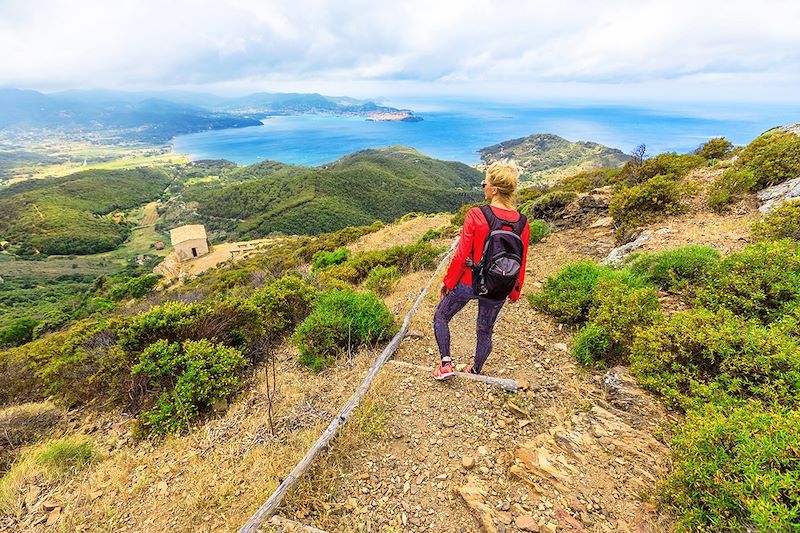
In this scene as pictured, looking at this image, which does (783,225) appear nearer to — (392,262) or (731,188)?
(731,188)

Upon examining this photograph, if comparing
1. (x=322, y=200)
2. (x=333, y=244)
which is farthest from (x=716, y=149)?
(x=322, y=200)

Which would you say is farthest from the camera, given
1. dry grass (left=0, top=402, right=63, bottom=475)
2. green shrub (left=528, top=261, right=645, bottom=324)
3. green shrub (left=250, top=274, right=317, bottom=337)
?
green shrub (left=250, top=274, right=317, bottom=337)

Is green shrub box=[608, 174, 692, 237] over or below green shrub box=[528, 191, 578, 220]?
over

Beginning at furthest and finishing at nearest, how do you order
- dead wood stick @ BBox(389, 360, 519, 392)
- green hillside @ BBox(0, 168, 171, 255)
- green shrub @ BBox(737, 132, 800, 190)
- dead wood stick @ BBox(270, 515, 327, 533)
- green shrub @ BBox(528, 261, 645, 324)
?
green hillside @ BBox(0, 168, 171, 255) < green shrub @ BBox(737, 132, 800, 190) < green shrub @ BBox(528, 261, 645, 324) < dead wood stick @ BBox(389, 360, 519, 392) < dead wood stick @ BBox(270, 515, 327, 533)

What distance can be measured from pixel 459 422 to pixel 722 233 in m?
5.91

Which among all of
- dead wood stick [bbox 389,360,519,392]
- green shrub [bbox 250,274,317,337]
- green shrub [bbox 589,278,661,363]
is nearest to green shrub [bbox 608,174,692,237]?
green shrub [bbox 589,278,661,363]

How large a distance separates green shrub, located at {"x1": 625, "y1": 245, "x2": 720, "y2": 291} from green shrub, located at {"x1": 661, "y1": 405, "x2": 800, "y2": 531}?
2.58 meters

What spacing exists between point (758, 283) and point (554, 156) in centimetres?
14053

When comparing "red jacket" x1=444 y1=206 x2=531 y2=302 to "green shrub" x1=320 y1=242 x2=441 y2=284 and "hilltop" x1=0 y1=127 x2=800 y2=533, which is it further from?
"green shrub" x1=320 y1=242 x2=441 y2=284

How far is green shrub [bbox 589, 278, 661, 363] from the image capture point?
145 inches

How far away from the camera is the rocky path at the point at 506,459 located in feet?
7.55

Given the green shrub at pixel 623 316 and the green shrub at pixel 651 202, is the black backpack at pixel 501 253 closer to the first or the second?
the green shrub at pixel 623 316

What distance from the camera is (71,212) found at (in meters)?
81.7

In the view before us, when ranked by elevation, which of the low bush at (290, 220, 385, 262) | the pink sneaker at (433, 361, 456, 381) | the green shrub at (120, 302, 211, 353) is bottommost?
the low bush at (290, 220, 385, 262)
